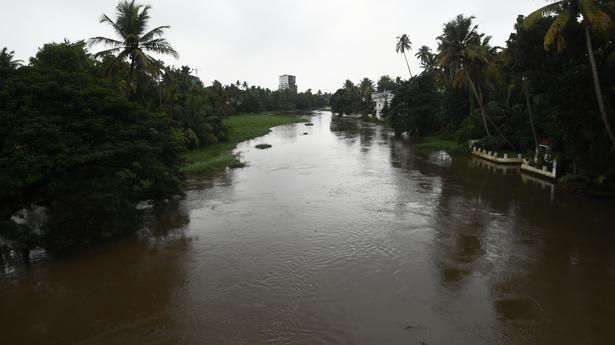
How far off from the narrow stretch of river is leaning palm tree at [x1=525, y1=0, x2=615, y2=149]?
4.77m

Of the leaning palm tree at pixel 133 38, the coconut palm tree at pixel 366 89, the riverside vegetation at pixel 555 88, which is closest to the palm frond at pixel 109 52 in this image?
the leaning palm tree at pixel 133 38

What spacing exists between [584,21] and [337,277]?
14.1 meters

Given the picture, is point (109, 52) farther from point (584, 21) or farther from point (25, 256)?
point (584, 21)

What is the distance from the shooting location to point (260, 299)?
8.88m

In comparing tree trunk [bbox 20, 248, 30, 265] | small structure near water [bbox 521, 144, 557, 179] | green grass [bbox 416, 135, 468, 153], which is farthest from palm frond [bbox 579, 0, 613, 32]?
tree trunk [bbox 20, 248, 30, 265]

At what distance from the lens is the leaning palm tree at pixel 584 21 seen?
14.2 meters

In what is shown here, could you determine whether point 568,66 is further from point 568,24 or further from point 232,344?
point 232,344

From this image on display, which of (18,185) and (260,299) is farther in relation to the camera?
(18,185)

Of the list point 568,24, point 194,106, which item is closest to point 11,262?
point 568,24

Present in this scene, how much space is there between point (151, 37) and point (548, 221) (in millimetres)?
19568

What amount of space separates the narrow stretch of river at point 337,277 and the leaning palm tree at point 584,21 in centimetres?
477

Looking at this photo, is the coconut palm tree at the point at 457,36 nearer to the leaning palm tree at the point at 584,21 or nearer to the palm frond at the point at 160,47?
the leaning palm tree at the point at 584,21

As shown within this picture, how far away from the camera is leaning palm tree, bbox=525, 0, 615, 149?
560 inches

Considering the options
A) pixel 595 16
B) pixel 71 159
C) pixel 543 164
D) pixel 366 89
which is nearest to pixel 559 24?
pixel 595 16
